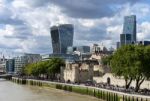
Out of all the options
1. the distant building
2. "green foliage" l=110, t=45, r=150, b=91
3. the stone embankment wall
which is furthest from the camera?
the distant building

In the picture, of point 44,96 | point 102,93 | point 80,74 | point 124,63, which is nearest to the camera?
point 124,63

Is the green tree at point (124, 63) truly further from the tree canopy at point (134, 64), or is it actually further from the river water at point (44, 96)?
the river water at point (44, 96)

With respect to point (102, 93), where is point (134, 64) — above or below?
above

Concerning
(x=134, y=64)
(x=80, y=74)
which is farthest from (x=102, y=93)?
(x=80, y=74)

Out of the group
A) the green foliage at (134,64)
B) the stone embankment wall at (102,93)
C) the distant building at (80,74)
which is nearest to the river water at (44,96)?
the stone embankment wall at (102,93)

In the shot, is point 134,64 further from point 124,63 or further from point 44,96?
point 44,96

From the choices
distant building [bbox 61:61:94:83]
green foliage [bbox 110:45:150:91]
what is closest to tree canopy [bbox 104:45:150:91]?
green foliage [bbox 110:45:150:91]

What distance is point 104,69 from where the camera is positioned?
163 m

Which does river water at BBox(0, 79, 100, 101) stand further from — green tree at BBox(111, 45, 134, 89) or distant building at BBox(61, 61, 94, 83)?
distant building at BBox(61, 61, 94, 83)

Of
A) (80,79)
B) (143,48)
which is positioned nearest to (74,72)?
(80,79)

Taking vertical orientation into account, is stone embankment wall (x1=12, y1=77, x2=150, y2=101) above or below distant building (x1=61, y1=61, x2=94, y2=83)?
below

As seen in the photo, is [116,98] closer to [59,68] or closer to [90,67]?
[90,67]

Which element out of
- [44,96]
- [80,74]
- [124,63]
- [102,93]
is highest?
[124,63]

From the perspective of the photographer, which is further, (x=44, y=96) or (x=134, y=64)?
(x=44, y=96)
